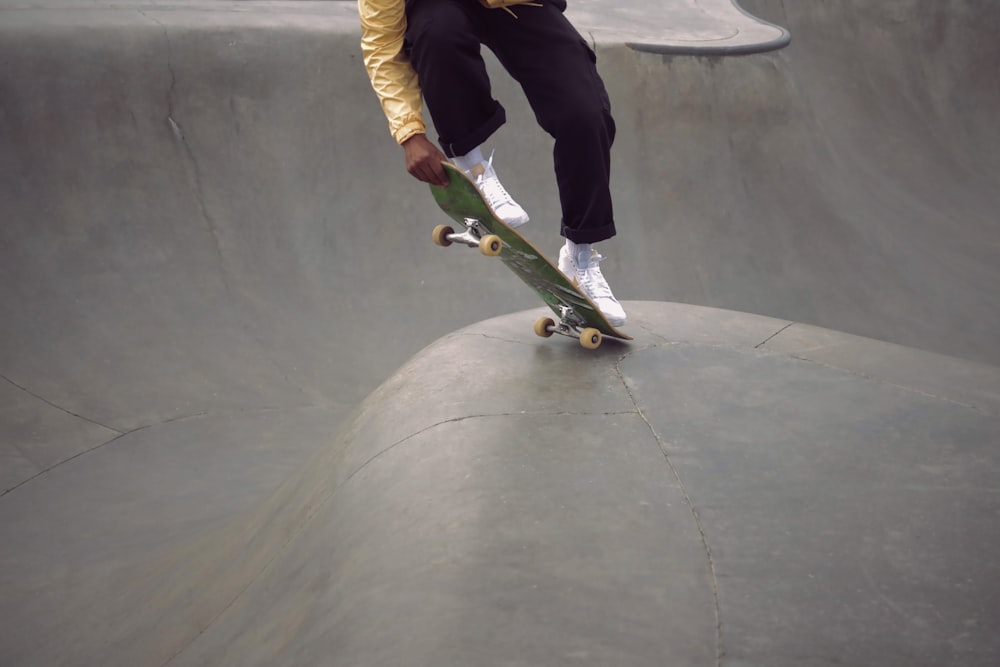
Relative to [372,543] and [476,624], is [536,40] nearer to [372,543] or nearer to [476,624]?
[372,543]

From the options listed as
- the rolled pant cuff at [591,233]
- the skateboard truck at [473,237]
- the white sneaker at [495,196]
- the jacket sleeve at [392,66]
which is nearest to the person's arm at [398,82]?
the jacket sleeve at [392,66]

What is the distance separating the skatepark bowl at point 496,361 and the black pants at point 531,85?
2.33 ft

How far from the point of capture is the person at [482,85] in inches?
134

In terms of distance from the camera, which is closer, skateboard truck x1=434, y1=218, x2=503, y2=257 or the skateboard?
skateboard truck x1=434, y1=218, x2=503, y2=257

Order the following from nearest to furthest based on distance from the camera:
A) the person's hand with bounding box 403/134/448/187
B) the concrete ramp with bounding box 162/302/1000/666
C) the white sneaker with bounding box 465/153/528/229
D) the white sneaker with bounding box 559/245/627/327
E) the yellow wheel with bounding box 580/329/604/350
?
the concrete ramp with bounding box 162/302/1000/666 → the person's hand with bounding box 403/134/448/187 → the yellow wheel with bounding box 580/329/604/350 → the white sneaker with bounding box 465/153/528/229 → the white sneaker with bounding box 559/245/627/327

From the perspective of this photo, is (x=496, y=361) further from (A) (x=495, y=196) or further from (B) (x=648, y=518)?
(B) (x=648, y=518)

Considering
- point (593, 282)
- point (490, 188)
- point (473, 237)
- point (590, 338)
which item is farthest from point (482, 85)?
point (590, 338)

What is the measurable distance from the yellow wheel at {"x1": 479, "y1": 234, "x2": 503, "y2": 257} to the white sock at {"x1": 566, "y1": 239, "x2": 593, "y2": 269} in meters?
0.66

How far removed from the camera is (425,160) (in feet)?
11.1

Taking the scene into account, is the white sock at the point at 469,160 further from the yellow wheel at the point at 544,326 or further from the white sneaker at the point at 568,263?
the yellow wheel at the point at 544,326

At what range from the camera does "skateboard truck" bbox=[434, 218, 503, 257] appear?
3236 millimetres

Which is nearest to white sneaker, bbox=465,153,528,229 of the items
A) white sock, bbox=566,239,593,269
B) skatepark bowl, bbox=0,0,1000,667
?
white sock, bbox=566,239,593,269

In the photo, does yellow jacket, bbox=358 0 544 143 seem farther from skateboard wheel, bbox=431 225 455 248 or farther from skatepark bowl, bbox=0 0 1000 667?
skatepark bowl, bbox=0 0 1000 667

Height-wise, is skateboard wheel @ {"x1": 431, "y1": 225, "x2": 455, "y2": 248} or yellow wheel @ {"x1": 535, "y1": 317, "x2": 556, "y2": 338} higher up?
skateboard wheel @ {"x1": 431, "y1": 225, "x2": 455, "y2": 248}
